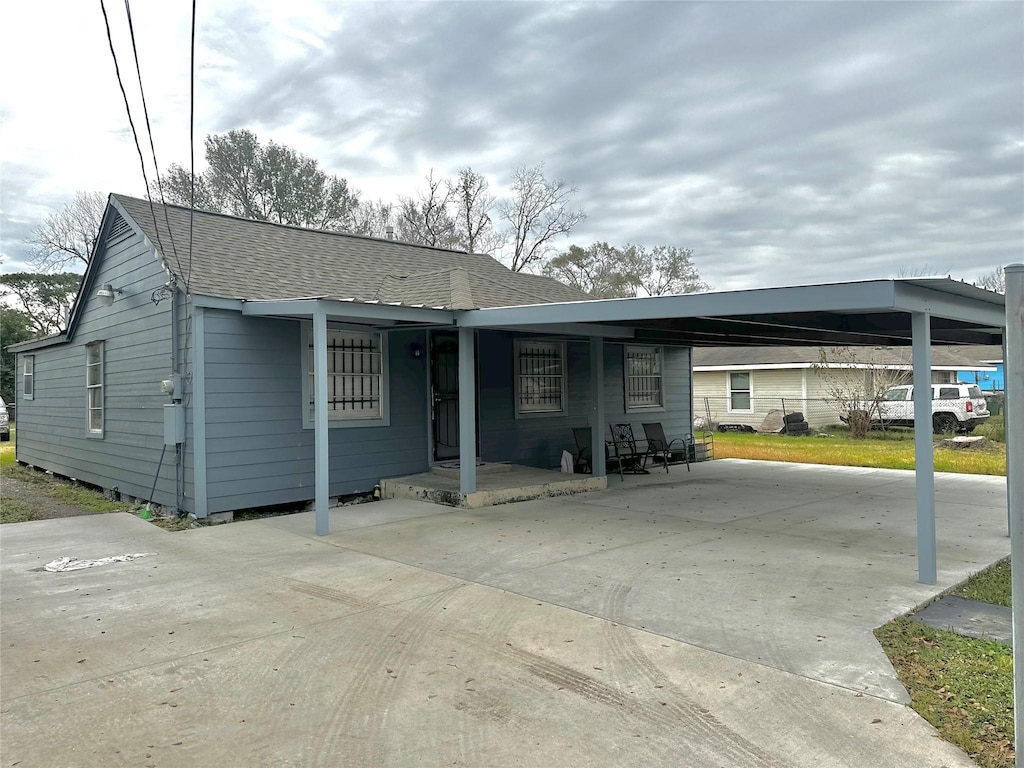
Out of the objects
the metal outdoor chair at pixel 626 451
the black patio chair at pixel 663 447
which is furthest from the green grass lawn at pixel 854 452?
the metal outdoor chair at pixel 626 451

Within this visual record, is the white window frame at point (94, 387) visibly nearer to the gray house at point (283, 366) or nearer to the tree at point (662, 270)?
the gray house at point (283, 366)

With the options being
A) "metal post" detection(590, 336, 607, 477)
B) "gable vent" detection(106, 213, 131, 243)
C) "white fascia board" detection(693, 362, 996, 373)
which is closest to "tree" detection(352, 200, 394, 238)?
"white fascia board" detection(693, 362, 996, 373)

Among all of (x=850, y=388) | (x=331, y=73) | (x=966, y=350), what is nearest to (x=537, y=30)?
(x=331, y=73)

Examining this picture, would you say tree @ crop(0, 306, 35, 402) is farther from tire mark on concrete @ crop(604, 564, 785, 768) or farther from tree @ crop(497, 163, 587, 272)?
tire mark on concrete @ crop(604, 564, 785, 768)

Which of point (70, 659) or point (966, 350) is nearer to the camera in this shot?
point (70, 659)

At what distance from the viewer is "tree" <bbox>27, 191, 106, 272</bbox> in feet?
97.2

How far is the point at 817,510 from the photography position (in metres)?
8.30

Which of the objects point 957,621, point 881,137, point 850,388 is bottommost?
point 957,621

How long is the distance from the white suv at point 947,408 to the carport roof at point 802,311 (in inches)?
472

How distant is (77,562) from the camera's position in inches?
243

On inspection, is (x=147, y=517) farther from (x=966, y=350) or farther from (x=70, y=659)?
(x=966, y=350)

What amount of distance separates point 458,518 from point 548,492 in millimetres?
1879

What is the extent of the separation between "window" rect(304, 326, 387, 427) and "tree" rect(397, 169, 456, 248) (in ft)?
67.8

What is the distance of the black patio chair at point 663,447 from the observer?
1185cm
